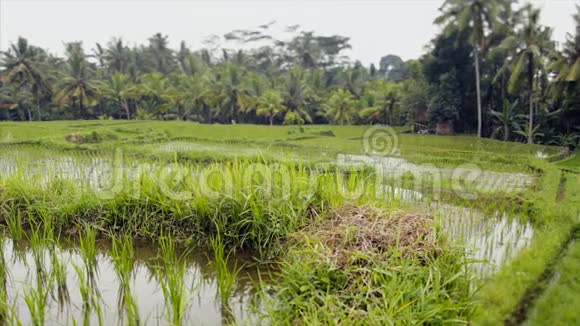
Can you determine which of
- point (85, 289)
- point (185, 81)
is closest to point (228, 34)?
point (185, 81)

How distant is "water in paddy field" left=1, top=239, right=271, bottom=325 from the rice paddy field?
17mm

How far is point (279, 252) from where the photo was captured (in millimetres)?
4023

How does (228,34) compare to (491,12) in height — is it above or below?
above

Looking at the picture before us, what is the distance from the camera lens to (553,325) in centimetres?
284

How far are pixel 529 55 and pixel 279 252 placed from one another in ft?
48.3

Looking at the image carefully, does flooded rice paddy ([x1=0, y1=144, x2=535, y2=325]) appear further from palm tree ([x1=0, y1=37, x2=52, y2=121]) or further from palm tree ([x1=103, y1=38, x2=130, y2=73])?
palm tree ([x1=103, y1=38, x2=130, y2=73])

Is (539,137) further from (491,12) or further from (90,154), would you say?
(90,154)

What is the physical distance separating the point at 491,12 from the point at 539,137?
542cm

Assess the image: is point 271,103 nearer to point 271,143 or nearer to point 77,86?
point 271,143

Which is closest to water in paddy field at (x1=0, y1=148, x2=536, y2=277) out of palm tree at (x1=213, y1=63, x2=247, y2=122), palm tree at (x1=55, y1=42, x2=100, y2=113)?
palm tree at (x1=213, y1=63, x2=247, y2=122)

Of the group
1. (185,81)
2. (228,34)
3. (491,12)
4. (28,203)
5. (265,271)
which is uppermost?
(228,34)

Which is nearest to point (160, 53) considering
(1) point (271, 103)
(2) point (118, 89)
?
(2) point (118, 89)

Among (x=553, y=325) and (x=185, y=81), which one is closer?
(x=553, y=325)

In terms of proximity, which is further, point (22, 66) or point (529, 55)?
point (22, 66)
